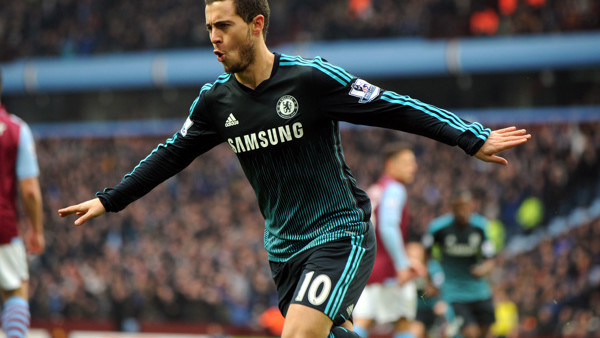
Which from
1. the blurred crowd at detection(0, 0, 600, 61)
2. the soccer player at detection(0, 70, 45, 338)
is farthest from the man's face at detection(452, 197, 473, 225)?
the blurred crowd at detection(0, 0, 600, 61)

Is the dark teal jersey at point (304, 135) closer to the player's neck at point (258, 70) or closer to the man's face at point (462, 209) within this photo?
the player's neck at point (258, 70)

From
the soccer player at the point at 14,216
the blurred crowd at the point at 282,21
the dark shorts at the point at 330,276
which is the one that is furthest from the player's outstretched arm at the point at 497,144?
the blurred crowd at the point at 282,21

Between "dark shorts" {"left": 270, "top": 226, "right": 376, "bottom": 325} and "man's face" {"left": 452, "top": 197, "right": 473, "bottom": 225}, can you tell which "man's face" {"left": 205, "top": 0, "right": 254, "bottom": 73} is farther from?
"man's face" {"left": 452, "top": 197, "right": 473, "bottom": 225}

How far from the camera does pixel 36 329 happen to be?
1510 centimetres

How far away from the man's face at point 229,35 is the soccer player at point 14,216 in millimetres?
2504

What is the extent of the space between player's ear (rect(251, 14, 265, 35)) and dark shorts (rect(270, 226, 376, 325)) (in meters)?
1.07

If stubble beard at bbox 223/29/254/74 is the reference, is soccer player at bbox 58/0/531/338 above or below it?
below

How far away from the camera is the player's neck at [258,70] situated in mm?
3996

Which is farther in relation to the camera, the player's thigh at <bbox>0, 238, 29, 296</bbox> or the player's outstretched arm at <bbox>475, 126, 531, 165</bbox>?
the player's thigh at <bbox>0, 238, 29, 296</bbox>

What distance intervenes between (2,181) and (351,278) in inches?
121

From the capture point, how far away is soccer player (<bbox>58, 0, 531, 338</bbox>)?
12.6 ft

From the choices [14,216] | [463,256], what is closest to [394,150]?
[463,256]

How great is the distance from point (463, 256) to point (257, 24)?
16.8ft

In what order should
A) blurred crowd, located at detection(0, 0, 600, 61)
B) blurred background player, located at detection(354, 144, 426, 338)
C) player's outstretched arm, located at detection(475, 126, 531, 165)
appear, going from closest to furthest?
player's outstretched arm, located at detection(475, 126, 531, 165) < blurred background player, located at detection(354, 144, 426, 338) < blurred crowd, located at detection(0, 0, 600, 61)
